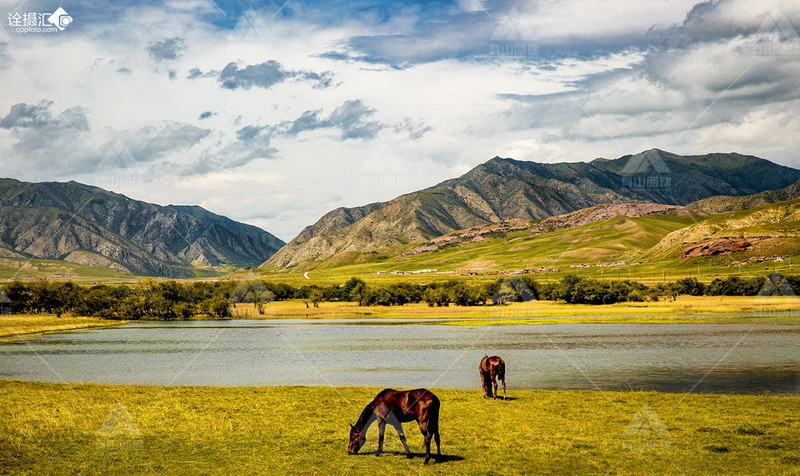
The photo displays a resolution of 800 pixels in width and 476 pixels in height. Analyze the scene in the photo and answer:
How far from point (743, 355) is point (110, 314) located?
146 m

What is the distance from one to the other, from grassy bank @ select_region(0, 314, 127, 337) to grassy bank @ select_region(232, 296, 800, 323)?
3564cm

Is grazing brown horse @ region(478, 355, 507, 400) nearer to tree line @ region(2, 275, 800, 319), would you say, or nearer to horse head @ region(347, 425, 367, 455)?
horse head @ region(347, 425, 367, 455)

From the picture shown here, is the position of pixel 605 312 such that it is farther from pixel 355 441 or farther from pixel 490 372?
pixel 355 441

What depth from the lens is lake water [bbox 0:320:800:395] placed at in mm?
45938

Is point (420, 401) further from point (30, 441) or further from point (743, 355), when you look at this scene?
point (743, 355)

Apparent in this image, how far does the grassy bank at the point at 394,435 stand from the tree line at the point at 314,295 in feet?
412

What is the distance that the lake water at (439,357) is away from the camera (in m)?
45.9

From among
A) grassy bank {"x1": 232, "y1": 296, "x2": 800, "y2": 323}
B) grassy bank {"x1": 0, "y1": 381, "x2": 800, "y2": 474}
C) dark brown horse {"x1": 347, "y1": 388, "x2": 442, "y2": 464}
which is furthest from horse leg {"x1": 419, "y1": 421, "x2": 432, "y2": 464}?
grassy bank {"x1": 232, "y1": 296, "x2": 800, "y2": 323}

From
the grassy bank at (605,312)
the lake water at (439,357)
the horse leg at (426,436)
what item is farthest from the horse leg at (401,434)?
the grassy bank at (605,312)

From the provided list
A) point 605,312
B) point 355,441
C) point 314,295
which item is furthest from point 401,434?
point 314,295

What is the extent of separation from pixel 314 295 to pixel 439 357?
130 meters

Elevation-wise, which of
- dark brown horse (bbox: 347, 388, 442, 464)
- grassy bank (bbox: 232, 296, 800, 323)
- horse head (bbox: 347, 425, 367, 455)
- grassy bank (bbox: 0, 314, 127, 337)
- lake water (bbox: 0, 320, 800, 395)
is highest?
dark brown horse (bbox: 347, 388, 442, 464)

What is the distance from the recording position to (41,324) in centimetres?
12150

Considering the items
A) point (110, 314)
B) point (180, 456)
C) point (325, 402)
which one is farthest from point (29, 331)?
point (180, 456)
